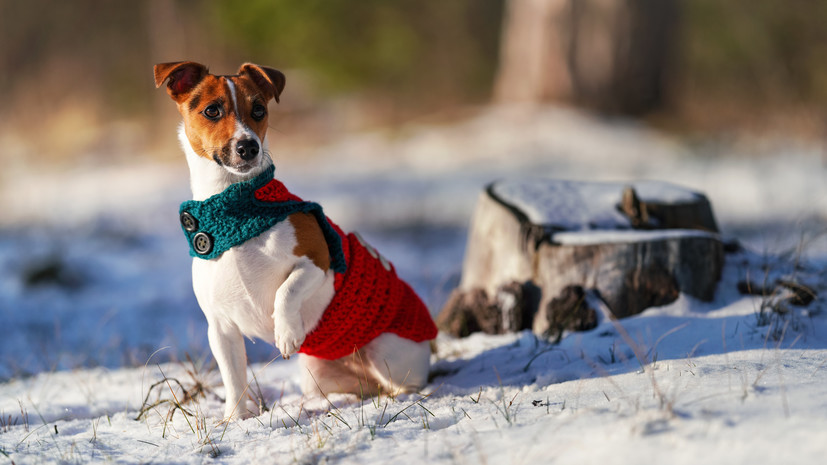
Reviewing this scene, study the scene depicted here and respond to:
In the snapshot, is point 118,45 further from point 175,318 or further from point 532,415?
point 532,415

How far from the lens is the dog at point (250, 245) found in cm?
→ 242

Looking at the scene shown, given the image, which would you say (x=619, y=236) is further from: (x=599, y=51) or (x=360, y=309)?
(x=599, y=51)

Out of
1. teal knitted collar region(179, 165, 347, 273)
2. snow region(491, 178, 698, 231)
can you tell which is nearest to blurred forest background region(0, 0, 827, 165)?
snow region(491, 178, 698, 231)

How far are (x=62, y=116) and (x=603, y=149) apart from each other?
17.0 metres

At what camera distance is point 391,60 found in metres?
17.2

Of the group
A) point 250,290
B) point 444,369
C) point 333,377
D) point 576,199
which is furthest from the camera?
point 576,199

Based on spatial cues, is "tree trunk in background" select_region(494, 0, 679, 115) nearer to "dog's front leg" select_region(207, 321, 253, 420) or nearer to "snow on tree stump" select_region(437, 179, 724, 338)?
"snow on tree stump" select_region(437, 179, 724, 338)

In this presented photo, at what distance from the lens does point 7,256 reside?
22.2 feet

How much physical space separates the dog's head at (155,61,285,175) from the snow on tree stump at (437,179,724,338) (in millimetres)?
1764

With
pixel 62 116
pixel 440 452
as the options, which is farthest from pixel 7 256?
pixel 62 116

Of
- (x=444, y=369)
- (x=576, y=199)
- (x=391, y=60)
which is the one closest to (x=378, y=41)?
(x=391, y=60)

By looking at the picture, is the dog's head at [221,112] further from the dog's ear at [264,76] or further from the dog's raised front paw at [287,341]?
the dog's raised front paw at [287,341]

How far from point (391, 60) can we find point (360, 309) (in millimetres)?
15140

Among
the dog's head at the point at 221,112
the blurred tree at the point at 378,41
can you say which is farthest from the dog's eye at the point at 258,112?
the blurred tree at the point at 378,41
